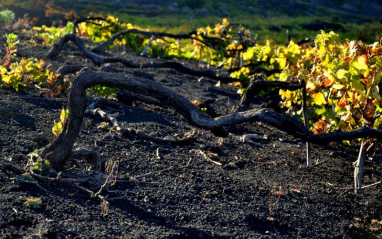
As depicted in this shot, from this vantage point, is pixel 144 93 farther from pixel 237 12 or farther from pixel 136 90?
pixel 237 12

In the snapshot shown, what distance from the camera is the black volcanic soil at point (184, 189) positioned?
2.69 meters

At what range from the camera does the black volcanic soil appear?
2688 millimetres

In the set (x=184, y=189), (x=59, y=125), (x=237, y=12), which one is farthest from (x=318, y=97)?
(x=237, y=12)

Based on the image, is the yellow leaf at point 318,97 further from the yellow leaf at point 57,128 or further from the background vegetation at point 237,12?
the background vegetation at point 237,12

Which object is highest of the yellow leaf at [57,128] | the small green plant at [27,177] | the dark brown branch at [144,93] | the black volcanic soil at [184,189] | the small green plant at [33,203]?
the dark brown branch at [144,93]

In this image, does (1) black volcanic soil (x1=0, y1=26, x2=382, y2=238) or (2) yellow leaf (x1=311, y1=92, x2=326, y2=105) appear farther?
(2) yellow leaf (x1=311, y1=92, x2=326, y2=105)

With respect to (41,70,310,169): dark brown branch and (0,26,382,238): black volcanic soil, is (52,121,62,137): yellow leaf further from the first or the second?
(0,26,382,238): black volcanic soil

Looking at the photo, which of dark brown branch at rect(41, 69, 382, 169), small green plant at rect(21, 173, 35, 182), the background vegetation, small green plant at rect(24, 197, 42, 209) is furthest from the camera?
the background vegetation

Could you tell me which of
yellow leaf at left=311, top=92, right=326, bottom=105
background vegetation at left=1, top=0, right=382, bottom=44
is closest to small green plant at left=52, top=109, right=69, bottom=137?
yellow leaf at left=311, top=92, right=326, bottom=105

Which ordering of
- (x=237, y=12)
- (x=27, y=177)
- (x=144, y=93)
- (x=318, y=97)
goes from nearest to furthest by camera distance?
(x=27, y=177) < (x=144, y=93) < (x=318, y=97) < (x=237, y=12)

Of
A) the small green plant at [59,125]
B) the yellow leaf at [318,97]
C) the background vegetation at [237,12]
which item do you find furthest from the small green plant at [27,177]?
the background vegetation at [237,12]

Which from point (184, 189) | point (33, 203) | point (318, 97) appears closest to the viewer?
point (33, 203)

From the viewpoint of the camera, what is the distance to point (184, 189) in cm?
334

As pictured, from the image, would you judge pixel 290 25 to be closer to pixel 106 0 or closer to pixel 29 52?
pixel 106 0
